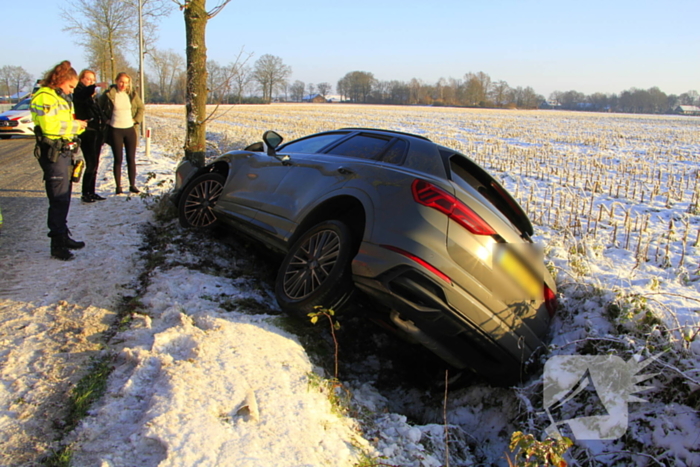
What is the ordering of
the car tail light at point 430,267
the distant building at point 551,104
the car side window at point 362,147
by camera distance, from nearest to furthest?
the car tail light at point 430,267
the car side window at point 362,147
the distant building at point 551,104

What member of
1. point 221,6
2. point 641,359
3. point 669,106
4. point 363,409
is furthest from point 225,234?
point 669,106

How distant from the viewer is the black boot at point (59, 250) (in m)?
4.59

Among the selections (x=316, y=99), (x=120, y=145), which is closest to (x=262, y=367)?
(x=120, y=145)

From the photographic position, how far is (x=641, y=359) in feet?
10.0

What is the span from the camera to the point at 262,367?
2.84m

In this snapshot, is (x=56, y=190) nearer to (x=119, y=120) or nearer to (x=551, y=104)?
(x=119, y=120)

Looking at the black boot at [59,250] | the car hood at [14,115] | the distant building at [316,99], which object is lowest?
the black boot at [59,250]

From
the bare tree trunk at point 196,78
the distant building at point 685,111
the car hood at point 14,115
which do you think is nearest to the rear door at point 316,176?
the bare tree trunk at point 196,78

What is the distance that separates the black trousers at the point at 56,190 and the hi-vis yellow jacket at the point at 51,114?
0.17m

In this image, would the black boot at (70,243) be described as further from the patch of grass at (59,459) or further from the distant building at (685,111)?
the distant building at (685,111)

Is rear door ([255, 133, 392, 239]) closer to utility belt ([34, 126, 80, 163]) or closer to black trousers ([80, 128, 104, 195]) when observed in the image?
utility belt ([34, 126, 80, 163])

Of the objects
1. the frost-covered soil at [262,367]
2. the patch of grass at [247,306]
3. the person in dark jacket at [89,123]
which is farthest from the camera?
the person in dark jacket at [89,123]

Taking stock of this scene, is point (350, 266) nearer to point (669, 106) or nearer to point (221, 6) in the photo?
point (221, 6)

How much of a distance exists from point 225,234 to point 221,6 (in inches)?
142
